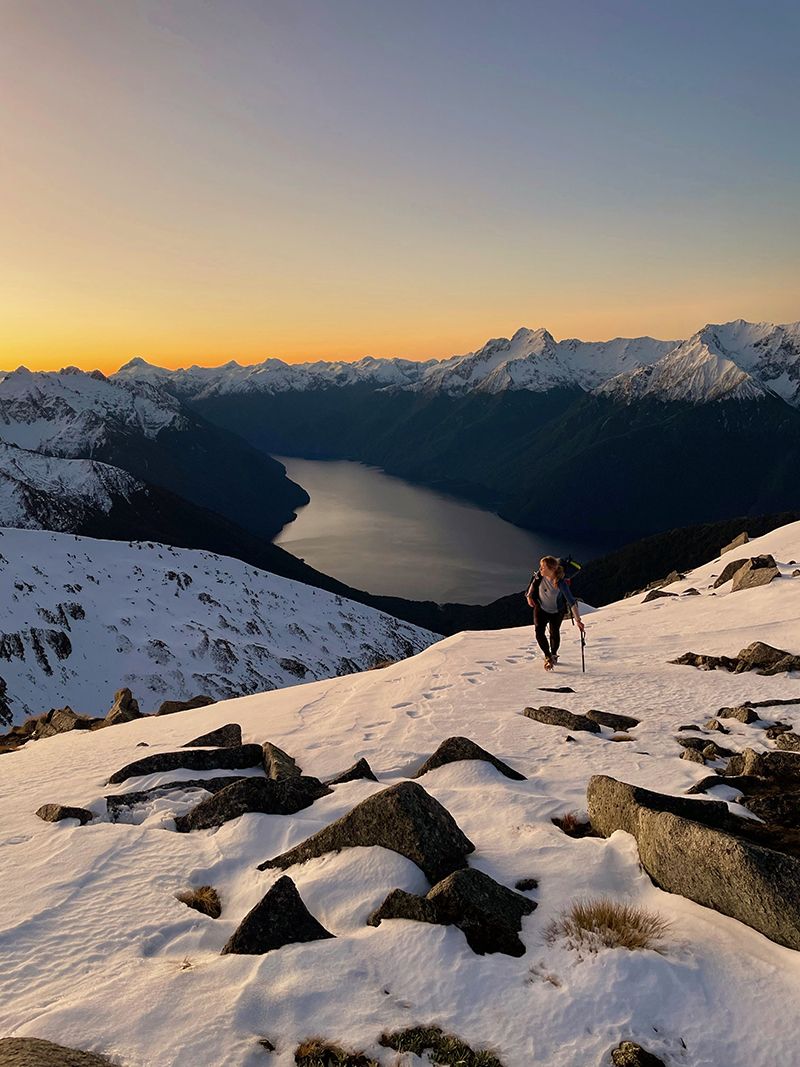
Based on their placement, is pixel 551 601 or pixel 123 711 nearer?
pixel 551 601

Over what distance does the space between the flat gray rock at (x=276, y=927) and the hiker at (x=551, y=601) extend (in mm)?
10341

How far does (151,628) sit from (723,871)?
214 ft

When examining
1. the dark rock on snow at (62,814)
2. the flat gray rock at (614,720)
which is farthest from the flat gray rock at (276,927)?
the flat gray rock at (614,720)

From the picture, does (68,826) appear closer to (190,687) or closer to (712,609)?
(712,609)

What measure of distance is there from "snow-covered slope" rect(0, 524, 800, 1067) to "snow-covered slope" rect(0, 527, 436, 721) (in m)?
46.9

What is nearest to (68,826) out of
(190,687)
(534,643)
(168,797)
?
(168,797)

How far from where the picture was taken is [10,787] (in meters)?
10.6

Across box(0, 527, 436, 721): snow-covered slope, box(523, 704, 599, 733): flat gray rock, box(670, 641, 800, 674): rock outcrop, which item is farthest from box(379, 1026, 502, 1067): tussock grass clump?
box(0, 527, 436, 721): snow-covered slope

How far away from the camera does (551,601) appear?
14.9 m

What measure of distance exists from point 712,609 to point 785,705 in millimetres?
11402

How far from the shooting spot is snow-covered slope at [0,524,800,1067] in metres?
3.81

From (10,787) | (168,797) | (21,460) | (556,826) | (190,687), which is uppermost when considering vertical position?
(21,460)

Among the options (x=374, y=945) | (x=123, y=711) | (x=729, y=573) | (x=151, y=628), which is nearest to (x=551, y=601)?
(x=374, y=945)

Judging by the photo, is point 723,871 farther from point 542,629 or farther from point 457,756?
point 542,629
